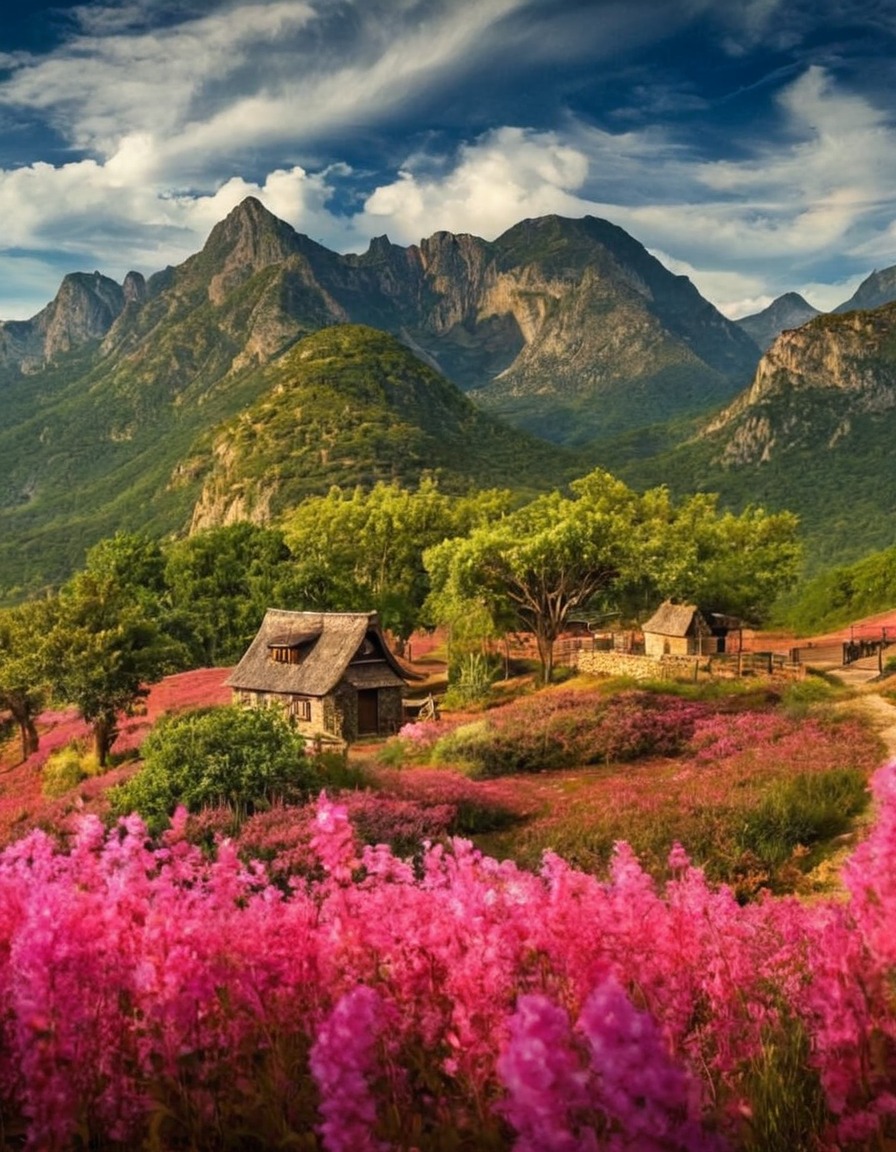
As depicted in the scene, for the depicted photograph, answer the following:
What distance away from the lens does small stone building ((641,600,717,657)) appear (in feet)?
158

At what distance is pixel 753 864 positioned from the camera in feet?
42.8

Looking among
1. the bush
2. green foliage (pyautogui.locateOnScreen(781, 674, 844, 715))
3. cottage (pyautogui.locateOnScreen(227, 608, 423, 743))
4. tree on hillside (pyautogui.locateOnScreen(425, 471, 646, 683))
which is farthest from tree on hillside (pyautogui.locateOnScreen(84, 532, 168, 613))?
green foliage (pyautogui.locateOnScreen(781, 674, 844, 715))

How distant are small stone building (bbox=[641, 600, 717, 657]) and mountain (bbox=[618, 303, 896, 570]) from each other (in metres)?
81.0

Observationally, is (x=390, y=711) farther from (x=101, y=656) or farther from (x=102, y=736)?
(x=101, y=656)

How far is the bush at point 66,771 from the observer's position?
32094 mm

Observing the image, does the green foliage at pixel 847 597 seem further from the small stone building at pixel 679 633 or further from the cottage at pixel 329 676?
the cottage at pixel 329 676

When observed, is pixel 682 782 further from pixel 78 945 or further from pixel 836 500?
pixel 836 500

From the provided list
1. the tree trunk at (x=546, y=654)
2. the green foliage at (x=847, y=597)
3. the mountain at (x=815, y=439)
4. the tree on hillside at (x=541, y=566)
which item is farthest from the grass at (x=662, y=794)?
the mountain at (x=815, y=439)

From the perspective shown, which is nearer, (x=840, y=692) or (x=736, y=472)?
(x=840, y=692)

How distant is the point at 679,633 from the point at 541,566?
9.35 metres

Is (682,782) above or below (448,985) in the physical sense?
below

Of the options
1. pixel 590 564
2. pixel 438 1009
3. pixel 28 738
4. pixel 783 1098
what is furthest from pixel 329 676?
pixel 783 1098

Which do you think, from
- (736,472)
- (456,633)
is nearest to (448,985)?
(456,633)

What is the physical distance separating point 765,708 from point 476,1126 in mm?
27766
